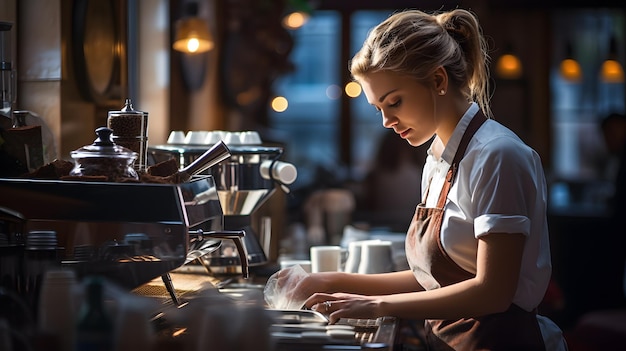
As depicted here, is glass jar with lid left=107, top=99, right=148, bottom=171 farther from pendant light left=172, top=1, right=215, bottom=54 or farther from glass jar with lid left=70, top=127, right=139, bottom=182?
pendant light left=172, top=1, right=215, bottom=54

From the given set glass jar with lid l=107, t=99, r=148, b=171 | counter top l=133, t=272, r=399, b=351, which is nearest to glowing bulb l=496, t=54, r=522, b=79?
counter top l=133, t=272, r=399, b=351

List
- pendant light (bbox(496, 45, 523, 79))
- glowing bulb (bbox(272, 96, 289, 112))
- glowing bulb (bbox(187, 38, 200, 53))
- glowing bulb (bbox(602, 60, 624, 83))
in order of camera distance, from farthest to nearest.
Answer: glowing bulb (bbox(272, 96, 289, 112)) < glowing bulb (bbox(602, 60, 624, 83)) < pendant light (bbox(496, 45, 523, 79)) < glowing bulb (bbox(187, 38, 200, 53))

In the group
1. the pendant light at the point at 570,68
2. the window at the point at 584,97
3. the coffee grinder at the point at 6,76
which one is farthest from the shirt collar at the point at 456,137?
the window at the point at 584,97

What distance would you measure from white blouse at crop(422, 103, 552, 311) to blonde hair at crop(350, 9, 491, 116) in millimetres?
139

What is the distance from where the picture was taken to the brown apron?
7.32 ft

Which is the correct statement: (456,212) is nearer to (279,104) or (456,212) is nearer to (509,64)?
(509,64)

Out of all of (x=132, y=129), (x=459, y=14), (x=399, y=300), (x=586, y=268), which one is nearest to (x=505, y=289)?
(x=399, y=300)

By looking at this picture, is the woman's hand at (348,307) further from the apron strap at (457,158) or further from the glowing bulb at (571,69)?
the glowing bulb at (571,69)

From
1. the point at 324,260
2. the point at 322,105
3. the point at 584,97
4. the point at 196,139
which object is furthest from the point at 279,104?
the point at 324,260

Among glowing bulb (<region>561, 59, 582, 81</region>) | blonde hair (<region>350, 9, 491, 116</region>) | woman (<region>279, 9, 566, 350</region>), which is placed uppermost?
glowing bulb (<region>561, 59, 582, 81</region>)

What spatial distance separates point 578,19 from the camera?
370 inches

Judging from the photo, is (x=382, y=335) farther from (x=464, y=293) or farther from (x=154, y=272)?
(x=154, y=272)

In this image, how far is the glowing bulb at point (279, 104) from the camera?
31.5 ft

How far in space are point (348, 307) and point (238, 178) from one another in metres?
0.89
